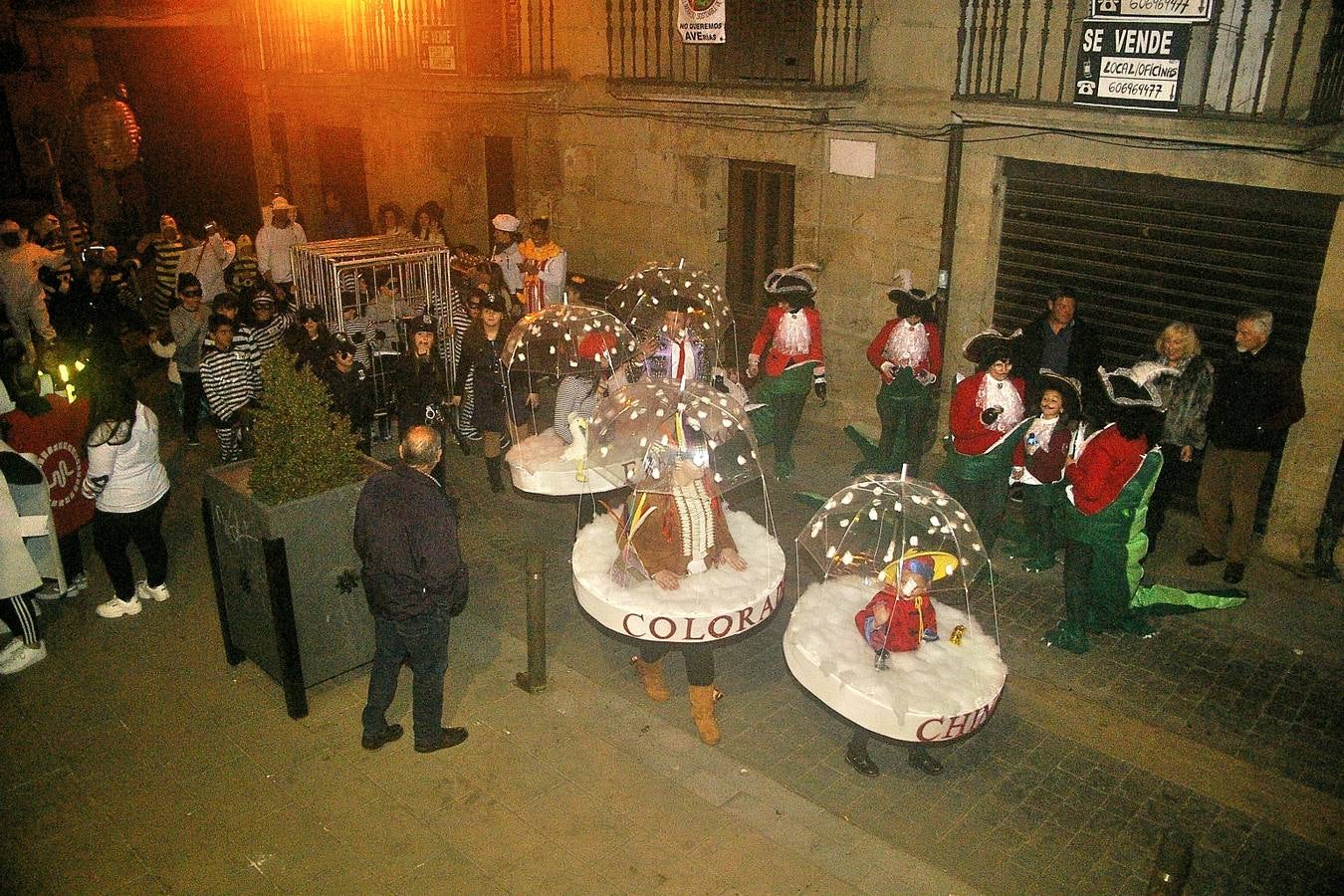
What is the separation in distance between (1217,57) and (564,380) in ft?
20.5

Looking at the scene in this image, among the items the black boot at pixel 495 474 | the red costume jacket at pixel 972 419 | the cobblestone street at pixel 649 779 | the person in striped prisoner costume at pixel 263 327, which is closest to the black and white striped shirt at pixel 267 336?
the person in striped prisoner costume at pixel 263 327

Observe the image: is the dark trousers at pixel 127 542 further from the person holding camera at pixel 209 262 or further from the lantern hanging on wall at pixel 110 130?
the lantern hanging on wall at pixel 110 130

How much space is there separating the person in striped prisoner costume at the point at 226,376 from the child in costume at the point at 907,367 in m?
5.91

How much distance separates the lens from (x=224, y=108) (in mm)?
20688

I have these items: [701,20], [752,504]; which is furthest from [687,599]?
[701,20]

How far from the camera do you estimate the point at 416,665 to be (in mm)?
5988

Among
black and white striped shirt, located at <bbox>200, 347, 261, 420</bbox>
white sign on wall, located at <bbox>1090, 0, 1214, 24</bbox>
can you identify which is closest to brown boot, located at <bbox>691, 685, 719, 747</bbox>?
black and white striped shirt, located at <bbox>200, 347, 261, 420</bbox>

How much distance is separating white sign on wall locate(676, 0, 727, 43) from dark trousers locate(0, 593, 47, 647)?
30.0 feet

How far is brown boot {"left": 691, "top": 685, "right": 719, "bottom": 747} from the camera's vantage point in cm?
633

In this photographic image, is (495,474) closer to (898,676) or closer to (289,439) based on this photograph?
(289,439)

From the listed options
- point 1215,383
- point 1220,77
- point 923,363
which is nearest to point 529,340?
point 923,363

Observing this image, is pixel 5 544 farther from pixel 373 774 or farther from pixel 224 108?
pixel 224 108

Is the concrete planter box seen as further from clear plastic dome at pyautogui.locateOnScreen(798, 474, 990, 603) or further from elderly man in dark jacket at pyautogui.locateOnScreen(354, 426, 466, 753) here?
clear plastic dome at pyautogui.locateOnScreen(798, 474, 990, 603)

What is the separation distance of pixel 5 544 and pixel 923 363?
7.49m
